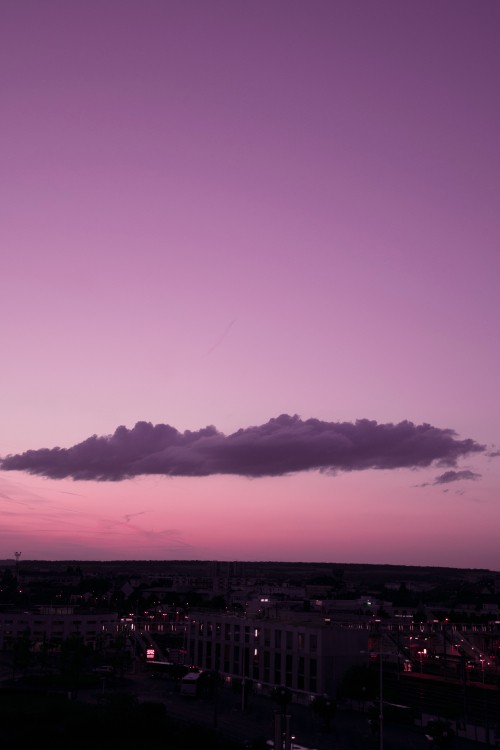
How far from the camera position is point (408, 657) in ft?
235

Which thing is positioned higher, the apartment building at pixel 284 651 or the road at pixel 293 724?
the apartment building at pixel 284 651

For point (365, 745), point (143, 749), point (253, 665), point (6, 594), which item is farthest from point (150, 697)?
point (6, 594)

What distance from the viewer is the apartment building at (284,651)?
209ft

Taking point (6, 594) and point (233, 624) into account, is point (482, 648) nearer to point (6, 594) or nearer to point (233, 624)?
point (233, 624)

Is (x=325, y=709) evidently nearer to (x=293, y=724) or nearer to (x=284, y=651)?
(x=293, y=724)

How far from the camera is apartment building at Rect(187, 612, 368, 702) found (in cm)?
6359

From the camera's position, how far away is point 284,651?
222 feet

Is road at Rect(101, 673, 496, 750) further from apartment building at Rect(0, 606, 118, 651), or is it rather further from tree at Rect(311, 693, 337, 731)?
apartment building at Rect(0, 606, 118, 651)

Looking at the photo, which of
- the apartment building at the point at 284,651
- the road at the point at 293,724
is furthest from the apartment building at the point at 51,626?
the road at the point at 293,724

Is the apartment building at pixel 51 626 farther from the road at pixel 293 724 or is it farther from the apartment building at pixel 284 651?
the road at pixel 293 724

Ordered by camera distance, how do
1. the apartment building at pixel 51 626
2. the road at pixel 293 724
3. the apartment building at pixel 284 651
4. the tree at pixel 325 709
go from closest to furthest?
the road at pixel 293 724
the tree at pixel 325 709
the apartment building at pixel 284 651
the apartment building at pixel 51 626

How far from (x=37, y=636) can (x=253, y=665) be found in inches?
1541

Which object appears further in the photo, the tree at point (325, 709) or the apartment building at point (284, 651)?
the apartment building at point (284, 651)

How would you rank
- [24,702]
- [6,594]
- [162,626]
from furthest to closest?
[6,594] → [162,626] → [24,702]
